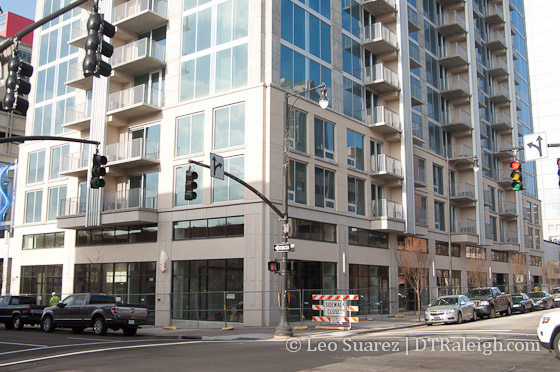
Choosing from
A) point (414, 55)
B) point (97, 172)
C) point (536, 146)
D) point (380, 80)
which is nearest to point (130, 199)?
point (97, 172)

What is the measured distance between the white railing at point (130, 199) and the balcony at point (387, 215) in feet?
47.6

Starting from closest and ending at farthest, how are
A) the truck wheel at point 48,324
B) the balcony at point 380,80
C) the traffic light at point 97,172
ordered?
the traffic light at point 97,172, the truck wheel at point 48,324, the balcony at point 380,80

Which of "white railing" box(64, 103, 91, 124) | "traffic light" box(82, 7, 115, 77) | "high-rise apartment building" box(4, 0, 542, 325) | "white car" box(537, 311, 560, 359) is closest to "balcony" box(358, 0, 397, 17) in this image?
"high-rise apartment building" box(4, 0, 542, 325)

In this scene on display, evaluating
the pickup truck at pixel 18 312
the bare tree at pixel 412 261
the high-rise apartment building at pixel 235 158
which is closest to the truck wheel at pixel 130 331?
the high-rise apartment building at pixel 235 158

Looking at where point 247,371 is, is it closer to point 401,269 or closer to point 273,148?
point 273,148

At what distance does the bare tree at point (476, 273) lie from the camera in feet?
158

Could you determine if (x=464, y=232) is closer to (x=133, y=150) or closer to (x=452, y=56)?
(x=452, y=56)

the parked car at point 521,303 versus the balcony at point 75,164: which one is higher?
the balcony at point 75,164

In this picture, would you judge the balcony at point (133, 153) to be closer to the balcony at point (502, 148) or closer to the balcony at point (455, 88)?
the balcony at point (455, 88)

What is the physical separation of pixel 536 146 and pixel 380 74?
70.0ft

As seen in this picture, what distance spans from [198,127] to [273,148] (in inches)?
209

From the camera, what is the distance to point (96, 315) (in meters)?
24.1

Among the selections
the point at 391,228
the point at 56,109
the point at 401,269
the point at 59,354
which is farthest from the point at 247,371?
the point at 56,109

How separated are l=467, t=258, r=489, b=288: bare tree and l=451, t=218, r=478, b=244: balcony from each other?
81.8 inches
